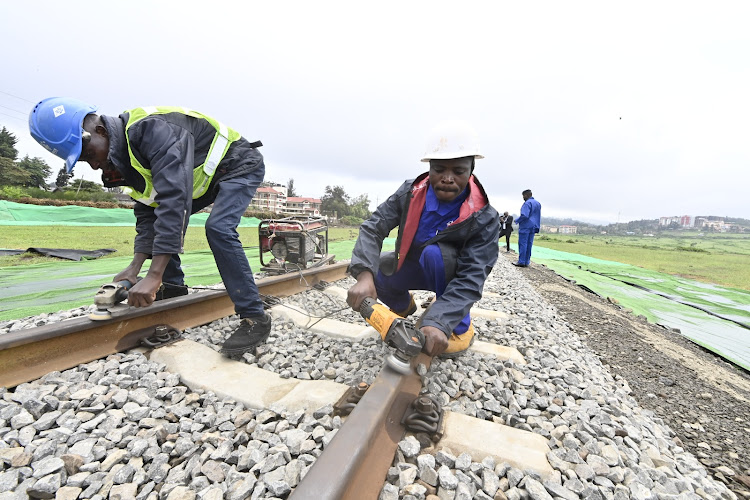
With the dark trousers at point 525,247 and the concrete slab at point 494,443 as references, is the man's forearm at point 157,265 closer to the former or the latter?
the concrete slab at point 494,443

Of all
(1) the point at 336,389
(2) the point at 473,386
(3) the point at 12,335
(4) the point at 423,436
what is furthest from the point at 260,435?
(3) the point at 12,335

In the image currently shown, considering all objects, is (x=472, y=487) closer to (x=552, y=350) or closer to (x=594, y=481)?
(x=594, y=481)

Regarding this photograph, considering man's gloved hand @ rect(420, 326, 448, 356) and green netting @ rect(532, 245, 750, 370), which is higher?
man's gloved hand @ rect(420, 326, 448, 356)

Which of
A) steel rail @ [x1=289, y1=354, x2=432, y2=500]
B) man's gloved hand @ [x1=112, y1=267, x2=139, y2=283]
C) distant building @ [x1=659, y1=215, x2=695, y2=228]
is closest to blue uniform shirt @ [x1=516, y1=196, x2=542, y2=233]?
steel rail @ [x1=289, y1=354, x2=432, y2=500]

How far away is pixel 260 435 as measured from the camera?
4.57 feet

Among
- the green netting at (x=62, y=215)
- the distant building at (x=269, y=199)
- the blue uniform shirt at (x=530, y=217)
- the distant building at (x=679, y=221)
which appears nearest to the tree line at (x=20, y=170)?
the green netting at (x=62, y=215)

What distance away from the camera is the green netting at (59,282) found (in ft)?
10.4

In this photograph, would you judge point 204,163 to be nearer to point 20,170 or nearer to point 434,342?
point 434,342

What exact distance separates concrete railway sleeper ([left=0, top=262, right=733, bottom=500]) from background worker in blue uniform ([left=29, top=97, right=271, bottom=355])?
1.37 ft

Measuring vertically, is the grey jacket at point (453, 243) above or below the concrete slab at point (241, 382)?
above

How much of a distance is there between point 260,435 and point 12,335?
5.01 feet

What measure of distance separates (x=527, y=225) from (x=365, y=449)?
30.1 feet

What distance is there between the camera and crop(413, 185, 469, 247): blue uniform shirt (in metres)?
2.20

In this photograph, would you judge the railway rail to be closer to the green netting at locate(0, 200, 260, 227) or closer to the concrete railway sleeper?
the concrete railway sleeper
